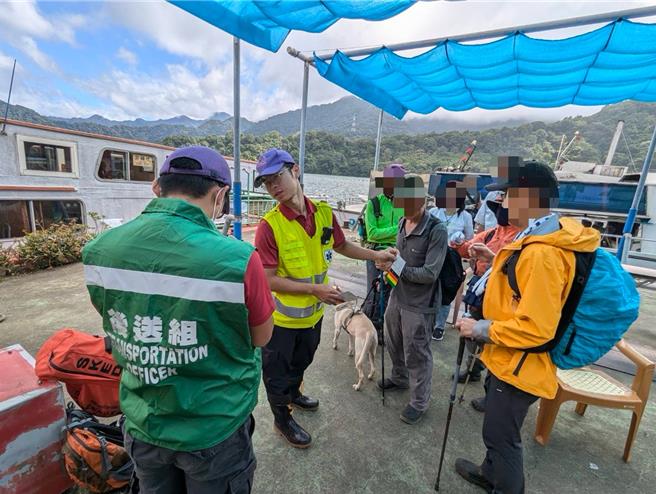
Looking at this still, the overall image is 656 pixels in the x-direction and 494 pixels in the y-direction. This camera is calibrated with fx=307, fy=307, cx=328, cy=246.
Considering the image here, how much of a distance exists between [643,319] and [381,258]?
5152mm

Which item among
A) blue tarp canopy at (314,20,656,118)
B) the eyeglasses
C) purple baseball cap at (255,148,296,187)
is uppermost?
blue tarp canopy at (314,20,656,118)

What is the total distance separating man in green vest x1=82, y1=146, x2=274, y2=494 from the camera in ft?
3.14

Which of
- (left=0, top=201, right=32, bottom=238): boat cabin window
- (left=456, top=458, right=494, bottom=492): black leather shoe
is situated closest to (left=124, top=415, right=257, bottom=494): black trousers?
(left=456, top=458, right=494, bottom=492): black leather shoe

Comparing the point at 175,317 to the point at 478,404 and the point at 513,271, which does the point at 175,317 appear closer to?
the point at 513,271

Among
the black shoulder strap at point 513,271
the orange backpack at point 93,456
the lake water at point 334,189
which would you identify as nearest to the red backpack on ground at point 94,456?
the orange backpack at point 93,456

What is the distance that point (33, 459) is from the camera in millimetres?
1610

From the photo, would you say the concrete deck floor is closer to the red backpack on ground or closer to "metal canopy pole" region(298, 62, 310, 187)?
the red backpack on ground

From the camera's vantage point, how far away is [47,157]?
7551 millimetres

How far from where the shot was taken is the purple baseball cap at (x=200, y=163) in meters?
1.10

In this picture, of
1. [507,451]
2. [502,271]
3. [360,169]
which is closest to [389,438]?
[507,451]

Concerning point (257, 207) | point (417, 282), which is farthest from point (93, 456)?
point (257, 207)

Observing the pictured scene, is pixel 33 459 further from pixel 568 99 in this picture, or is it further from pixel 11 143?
pixel 11 143

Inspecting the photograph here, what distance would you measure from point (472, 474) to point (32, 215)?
996cm

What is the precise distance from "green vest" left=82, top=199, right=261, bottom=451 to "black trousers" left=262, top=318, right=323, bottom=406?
0.98 meters
